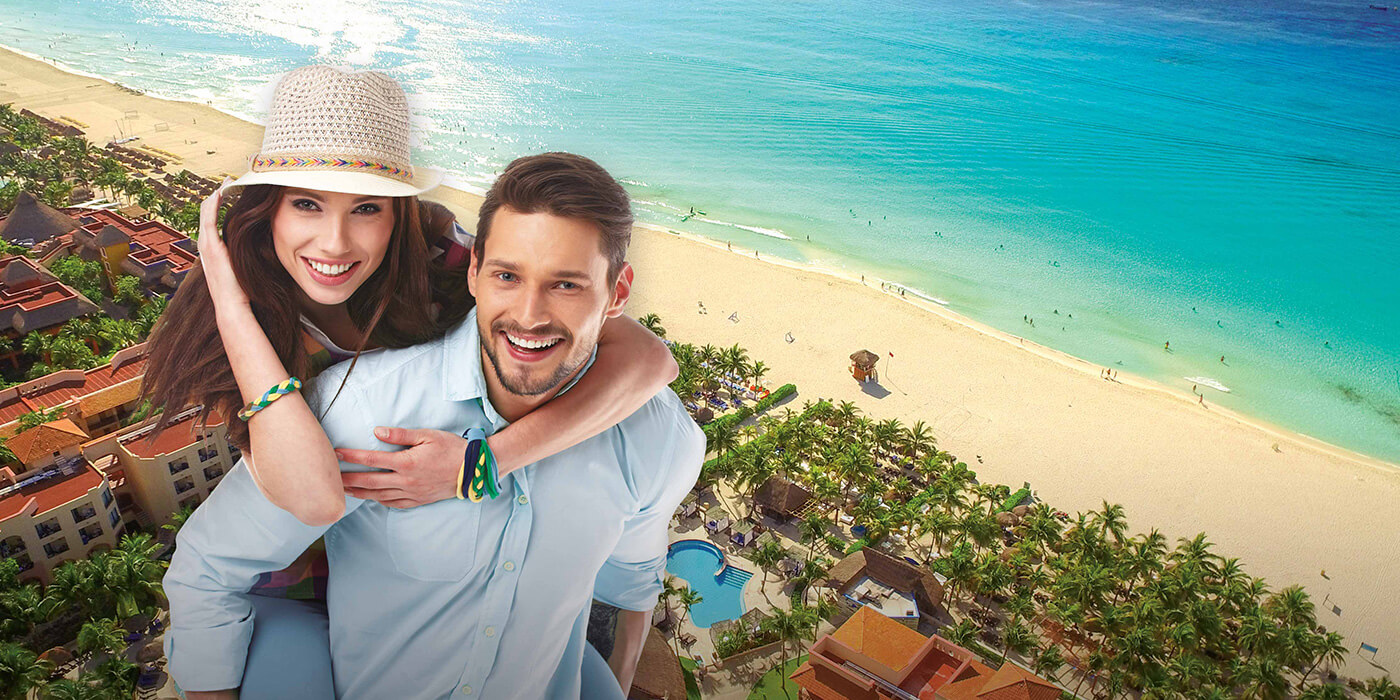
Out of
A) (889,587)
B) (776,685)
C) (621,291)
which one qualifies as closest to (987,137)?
(889,587)

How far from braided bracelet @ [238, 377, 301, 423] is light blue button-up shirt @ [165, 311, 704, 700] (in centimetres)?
7

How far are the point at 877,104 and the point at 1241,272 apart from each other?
722 inches

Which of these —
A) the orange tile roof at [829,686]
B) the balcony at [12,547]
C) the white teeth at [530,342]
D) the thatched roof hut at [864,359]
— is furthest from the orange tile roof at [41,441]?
the thatched roof hut at [864,359]

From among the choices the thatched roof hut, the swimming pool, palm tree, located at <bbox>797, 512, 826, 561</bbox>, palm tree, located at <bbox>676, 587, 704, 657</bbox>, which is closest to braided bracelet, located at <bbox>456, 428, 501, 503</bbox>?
palm tree, located at <bbox>676, 587, 704, 657</bbox>

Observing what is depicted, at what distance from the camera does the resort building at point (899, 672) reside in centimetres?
966

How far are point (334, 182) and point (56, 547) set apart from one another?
1052 centimetres

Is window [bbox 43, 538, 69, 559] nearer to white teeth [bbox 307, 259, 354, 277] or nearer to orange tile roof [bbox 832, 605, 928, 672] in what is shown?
orange tile roof [bbox 832, 605, 928, 672]

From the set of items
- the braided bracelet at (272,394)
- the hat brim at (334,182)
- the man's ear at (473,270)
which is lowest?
the braided bracelet at (272,394)

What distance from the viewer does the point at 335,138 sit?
1748mm

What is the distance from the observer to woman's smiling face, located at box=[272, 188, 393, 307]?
1781mm

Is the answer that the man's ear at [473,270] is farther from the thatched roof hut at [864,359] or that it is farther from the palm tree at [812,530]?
the thatched roof hut at [864,359]

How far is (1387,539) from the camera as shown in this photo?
1612cm

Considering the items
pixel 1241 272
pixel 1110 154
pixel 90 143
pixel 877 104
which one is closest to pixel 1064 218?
pixel 1241 272

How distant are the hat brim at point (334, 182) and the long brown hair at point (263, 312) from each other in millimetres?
70
